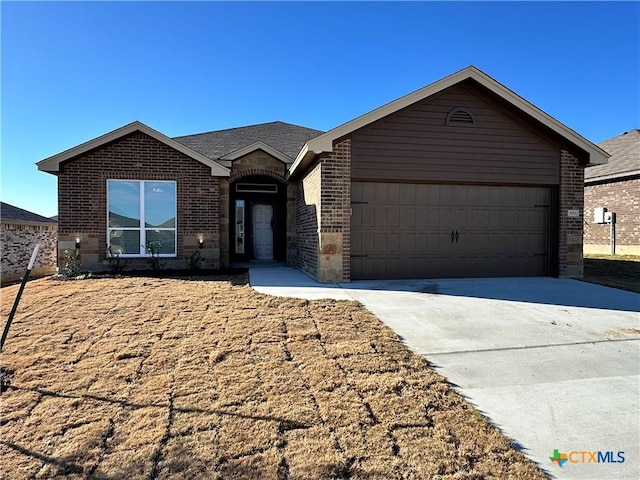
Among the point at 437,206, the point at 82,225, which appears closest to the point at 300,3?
the point at 437,206

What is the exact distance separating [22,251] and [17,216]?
4.32ft

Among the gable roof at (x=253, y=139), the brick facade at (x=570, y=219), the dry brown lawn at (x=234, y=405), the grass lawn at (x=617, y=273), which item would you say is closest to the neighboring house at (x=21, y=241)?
the gable roof at (x=253, y=139)

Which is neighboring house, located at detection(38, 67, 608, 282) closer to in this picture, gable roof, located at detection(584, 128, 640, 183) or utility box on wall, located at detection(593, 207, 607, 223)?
gable roof, located at detection(584, 128, 640, 183)

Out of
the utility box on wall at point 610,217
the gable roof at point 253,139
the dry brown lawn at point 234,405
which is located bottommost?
the dry brown lawn at point 234,405

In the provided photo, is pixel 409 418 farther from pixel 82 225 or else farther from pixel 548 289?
pixel 82 225

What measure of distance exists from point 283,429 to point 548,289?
702 cm

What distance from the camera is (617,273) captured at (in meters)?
10.1

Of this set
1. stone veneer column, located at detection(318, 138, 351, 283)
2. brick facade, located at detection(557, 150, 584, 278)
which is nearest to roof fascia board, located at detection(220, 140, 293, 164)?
stone veneer column, located at detection(318, 138, 351, 283)

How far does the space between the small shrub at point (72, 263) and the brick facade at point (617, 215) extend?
19063 millimetres

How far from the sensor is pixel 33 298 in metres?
6.64

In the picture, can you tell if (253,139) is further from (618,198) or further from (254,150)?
(618,198)

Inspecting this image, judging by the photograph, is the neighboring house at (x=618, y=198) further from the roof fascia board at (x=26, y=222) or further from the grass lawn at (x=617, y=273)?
the roof fascia board at (x=26, y=222)

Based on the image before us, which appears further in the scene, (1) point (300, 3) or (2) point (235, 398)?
(1) point (300, 3)

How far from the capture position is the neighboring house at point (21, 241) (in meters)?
12.2
